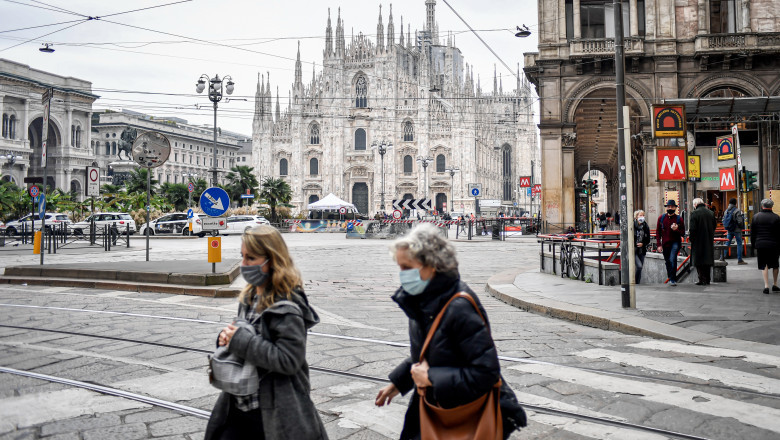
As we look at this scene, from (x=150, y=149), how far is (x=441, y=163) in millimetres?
52213

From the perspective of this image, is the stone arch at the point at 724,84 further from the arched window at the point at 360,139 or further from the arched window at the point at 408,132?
the arched window at the point at 360,139

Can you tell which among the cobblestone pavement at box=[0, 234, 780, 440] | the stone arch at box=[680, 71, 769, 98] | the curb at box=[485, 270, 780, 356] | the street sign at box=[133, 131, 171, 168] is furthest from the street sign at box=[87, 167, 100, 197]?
the stone arch at box=[680, 71, 769, 98]

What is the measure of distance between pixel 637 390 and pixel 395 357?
201 cm

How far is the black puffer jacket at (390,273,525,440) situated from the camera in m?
2.07

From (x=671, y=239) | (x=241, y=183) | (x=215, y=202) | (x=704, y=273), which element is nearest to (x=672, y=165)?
(x=671, y=239)

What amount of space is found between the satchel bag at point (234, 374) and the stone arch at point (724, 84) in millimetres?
21770

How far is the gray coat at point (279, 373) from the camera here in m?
2.22

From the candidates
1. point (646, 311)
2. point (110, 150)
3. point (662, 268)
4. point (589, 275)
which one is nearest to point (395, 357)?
point (646, 311)

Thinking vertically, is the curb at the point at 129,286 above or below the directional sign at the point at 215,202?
below

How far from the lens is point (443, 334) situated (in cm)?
213

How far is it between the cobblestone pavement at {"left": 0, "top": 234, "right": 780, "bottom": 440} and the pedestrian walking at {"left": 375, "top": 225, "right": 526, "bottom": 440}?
55.8 inches

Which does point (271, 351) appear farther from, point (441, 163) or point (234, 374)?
point (441, 163)

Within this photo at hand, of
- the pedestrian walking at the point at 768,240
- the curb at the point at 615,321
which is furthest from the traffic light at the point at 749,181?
the curb at the point at 615,321

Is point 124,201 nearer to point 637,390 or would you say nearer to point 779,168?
point 779,168
